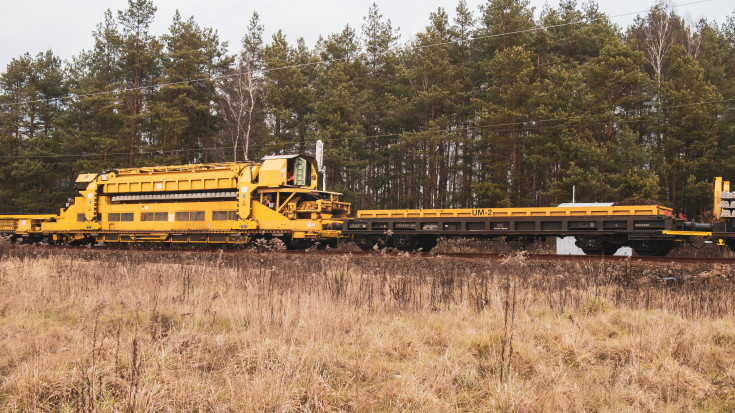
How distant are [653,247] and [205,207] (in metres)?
15.9

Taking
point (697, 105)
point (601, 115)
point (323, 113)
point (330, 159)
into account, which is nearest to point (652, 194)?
point (601, 115)

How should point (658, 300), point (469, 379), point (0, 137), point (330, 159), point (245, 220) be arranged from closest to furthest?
point (469, 379) < point (658, 300) < point (245, 220) < point (330, 159) < point (0, 137)

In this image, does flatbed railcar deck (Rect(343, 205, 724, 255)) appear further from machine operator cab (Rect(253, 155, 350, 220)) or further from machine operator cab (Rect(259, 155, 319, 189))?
machine operator cab (Rect(259, 155, 319, 189))

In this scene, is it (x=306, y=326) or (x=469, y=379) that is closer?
(x=469, y=379)

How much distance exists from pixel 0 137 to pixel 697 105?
57338 mm

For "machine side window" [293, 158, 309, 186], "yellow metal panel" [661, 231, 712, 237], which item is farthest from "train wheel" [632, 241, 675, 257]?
"machine side window" [293, 158, 309, 186]

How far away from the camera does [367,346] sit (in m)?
5.37

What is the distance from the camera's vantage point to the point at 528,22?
35.7 m

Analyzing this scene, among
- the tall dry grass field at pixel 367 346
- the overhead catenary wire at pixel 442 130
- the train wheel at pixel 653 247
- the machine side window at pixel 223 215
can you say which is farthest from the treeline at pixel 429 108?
the tall dry grass field at pixel 367 346

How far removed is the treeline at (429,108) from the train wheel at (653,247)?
12.6 meters

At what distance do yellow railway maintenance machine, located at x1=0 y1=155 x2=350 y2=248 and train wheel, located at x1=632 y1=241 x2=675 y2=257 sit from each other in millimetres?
9839

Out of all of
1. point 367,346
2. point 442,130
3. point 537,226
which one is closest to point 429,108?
point 442,130

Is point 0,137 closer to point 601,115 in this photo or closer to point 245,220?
point 245,220

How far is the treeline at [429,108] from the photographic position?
1164 inches
